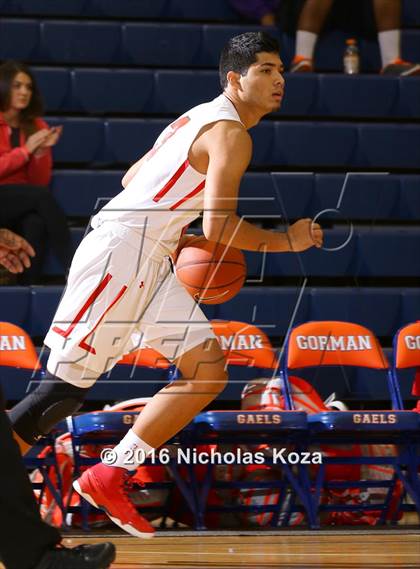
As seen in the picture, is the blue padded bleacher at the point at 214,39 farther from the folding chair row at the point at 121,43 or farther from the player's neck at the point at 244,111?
the player's neck at the point at 244,111

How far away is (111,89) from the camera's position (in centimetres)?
649

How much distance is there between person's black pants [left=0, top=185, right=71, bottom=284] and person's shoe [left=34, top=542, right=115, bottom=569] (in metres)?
2.88

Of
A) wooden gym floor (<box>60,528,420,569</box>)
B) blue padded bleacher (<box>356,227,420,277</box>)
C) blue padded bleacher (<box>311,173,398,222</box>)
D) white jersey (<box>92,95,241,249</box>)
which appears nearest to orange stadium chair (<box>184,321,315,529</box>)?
wooden gym floor (<box>60,528,420,569</box>)

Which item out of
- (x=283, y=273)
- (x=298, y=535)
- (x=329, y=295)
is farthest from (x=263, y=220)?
(x=298, y=535)

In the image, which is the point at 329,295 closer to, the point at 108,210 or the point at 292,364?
the point at 292,364

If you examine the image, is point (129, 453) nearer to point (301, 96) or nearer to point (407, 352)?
point (407, 352)

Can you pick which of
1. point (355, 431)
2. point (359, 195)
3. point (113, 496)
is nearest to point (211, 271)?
point (113, 496)

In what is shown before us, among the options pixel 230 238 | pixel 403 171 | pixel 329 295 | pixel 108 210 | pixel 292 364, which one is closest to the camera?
pixel 230 238

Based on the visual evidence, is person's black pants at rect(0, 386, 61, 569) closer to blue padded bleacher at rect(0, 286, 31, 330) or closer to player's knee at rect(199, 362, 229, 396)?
player's knee at rect(199, 362, 229, 396)

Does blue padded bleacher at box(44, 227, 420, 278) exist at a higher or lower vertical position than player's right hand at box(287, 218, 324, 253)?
lower

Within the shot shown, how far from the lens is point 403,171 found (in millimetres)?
6461

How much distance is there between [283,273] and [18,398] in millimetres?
1600

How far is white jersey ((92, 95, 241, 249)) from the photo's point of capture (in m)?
3.24

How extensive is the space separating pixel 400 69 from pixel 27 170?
268 centimetres
